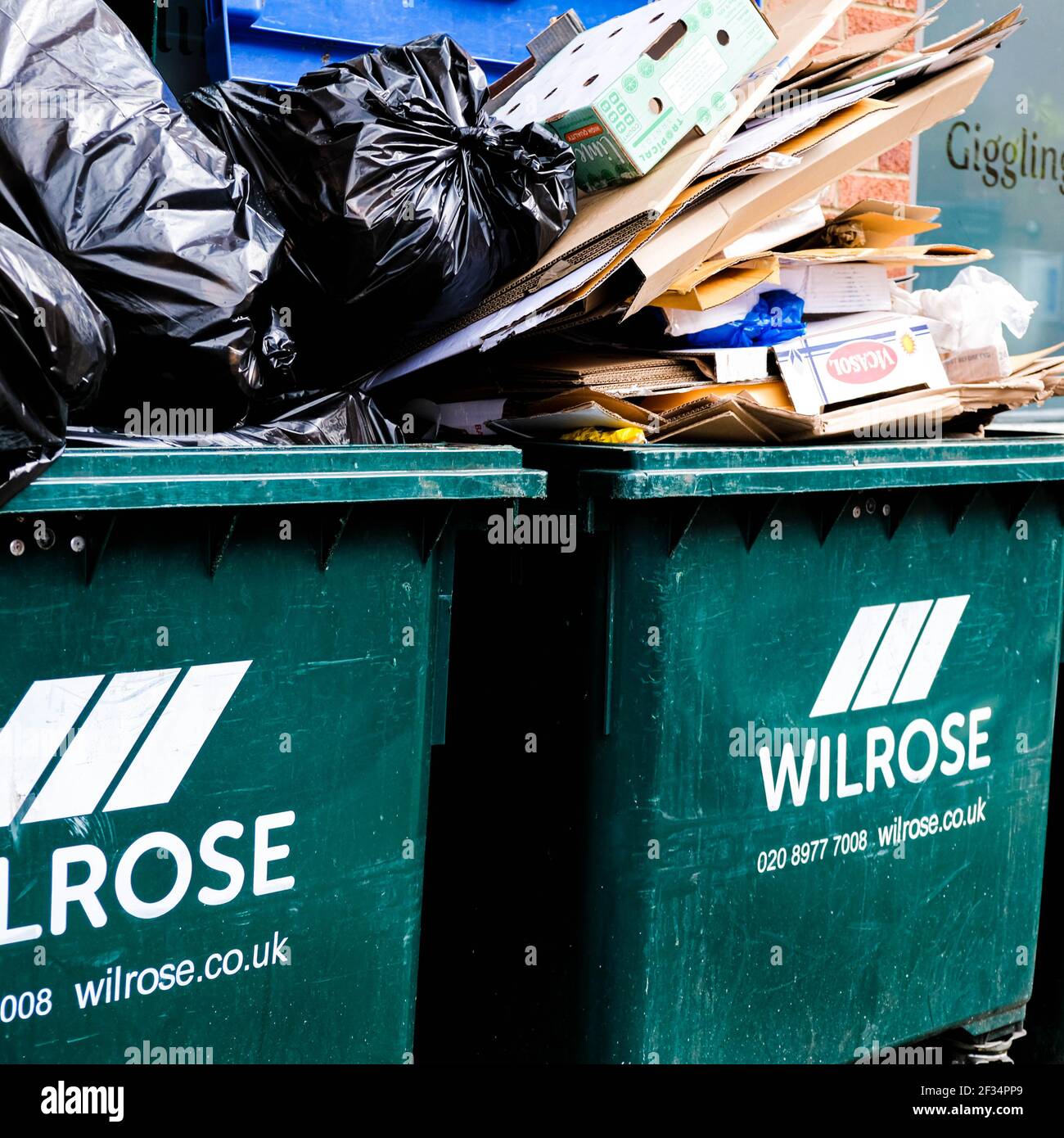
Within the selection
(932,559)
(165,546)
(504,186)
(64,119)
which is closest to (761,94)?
(504,186)

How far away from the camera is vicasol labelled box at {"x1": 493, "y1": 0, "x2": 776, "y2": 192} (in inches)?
89.8

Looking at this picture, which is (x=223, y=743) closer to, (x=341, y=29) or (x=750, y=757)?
(x=750, y=757)

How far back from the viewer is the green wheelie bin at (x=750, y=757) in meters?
2.06

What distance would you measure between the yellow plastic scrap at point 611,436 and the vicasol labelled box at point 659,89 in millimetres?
514

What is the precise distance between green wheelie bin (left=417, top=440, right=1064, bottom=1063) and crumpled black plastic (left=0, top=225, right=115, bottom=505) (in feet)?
2.40

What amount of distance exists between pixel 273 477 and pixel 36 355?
0.33 m

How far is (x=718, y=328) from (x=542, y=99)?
586 millimetres

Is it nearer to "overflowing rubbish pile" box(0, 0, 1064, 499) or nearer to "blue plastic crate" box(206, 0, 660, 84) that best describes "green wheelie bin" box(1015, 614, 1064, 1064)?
"overflowing rubbish pile" box(0, 0, 1064, 499)

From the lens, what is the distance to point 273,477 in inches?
66.4
